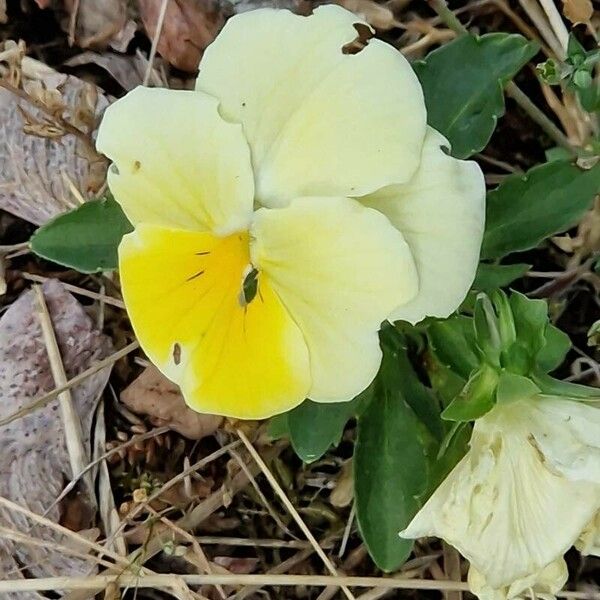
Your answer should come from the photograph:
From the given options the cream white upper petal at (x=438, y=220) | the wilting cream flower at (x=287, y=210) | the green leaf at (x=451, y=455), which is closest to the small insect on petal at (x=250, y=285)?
the wilting cream flower at (x=287, y=210)

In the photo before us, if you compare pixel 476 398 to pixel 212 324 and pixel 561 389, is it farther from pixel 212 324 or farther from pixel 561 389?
pixel 212 324

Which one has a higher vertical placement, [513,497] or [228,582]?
[513,497]

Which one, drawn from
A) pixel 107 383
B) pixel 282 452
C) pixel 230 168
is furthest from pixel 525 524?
pixel 107 383

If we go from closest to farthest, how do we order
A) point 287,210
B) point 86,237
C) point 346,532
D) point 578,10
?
point 287,210 → point 86,237 → point 578,10 → point 346,532

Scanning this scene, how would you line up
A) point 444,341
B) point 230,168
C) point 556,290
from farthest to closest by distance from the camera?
point 556,290 < point 444,341 < point 230,168

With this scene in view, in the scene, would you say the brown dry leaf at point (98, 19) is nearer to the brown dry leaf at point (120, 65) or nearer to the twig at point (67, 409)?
the brown dry leaf at point (120, 65)

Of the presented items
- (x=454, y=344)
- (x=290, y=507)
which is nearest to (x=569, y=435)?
(x=454, y=344)

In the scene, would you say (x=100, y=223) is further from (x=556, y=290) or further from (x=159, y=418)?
(x=556, y=290)
